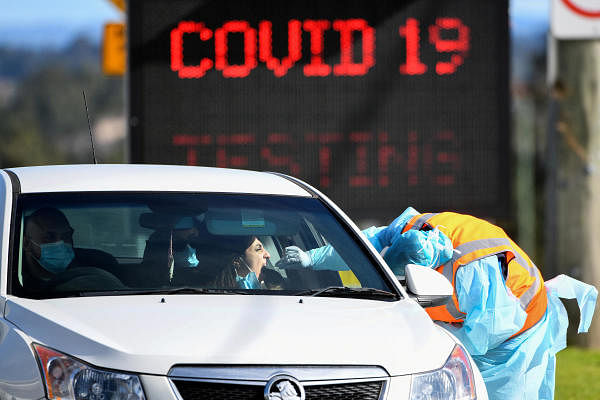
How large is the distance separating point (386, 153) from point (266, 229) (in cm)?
526

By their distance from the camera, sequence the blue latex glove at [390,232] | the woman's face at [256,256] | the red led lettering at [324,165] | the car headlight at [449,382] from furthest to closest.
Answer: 1. the red led lettering at [324,165]
2. the blue latex glove at [390,232]
3. the woman's face at [256,256]
4. the car headlight at [449,382]

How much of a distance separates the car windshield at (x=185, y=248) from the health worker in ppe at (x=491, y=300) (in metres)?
0.73

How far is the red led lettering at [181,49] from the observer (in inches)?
411

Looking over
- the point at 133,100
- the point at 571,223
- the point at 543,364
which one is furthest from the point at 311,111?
the point at 543,364

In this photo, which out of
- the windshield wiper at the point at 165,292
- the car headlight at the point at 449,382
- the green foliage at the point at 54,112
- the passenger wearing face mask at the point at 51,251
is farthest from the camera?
the green foliage at the point at 54,112

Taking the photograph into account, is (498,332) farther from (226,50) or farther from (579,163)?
(579,163)

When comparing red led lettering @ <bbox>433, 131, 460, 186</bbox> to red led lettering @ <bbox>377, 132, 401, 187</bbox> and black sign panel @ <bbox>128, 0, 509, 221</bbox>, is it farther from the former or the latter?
red led lettering @ <bbox>377, 132, 401, 187</bbox>

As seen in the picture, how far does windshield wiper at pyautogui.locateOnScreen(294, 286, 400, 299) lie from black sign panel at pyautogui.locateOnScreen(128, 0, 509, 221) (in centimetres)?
557

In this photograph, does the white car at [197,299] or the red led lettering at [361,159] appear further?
the red led lettering at [361,159]

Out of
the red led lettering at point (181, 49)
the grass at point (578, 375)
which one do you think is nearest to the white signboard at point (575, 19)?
the grass at point (578, 375)

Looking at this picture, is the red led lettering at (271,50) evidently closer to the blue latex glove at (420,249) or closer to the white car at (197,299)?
the blue latex glove at (420,249)

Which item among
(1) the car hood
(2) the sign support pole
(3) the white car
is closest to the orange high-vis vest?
(3) the white car

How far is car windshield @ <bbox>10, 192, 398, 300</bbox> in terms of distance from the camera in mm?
4691

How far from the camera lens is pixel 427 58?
34.6ft
